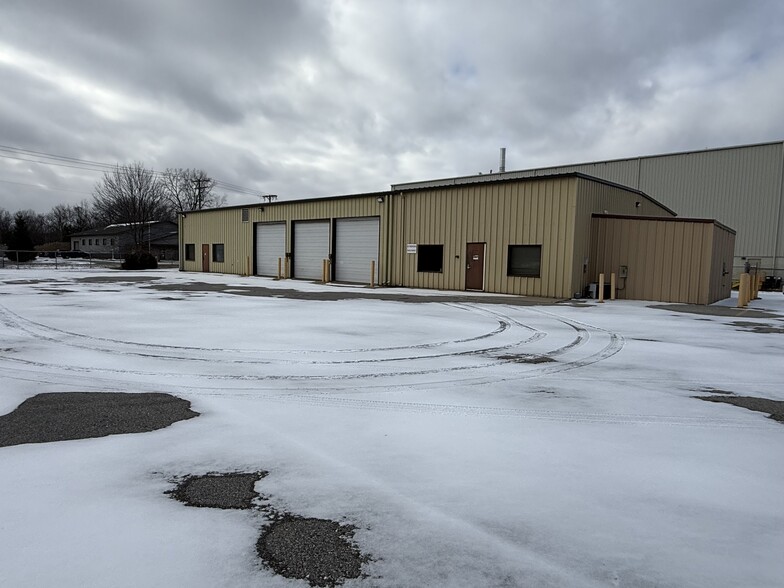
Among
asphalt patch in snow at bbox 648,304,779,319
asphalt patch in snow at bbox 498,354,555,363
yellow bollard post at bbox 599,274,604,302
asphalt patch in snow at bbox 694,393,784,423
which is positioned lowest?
asphalt patch in snow at bbox 498,354,555,363

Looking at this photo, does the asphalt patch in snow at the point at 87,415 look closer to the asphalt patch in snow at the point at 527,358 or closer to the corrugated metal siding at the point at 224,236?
the asphalt patch in snow at the point at 527,358

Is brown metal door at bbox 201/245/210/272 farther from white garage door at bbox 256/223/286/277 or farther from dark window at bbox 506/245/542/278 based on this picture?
dark window at bbox 506/245/542/278

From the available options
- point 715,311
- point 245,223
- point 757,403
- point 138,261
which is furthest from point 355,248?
point 757,403

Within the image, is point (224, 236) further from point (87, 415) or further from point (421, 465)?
point (421, 465)

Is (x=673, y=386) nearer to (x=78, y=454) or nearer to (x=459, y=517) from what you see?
(x=459, y=517)

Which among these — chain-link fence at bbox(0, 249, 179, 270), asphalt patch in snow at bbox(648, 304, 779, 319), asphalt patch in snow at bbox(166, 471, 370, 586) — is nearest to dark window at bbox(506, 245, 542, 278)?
asphalt patch in snow at bbox(648, 304, 779, 319)

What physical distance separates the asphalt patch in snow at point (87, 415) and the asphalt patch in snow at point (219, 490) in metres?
1.16

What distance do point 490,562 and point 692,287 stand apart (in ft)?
57.5

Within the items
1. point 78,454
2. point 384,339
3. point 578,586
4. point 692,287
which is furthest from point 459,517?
point 692,287

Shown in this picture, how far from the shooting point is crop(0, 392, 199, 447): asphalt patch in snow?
387cm

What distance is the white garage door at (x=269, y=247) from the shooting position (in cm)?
3025

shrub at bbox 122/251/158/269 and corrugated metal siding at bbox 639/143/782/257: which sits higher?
corrugated metal siding at bbox 639/143/782/257

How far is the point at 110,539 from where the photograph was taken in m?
2.45

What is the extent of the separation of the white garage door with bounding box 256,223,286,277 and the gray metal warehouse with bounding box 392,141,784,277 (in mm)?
8786
